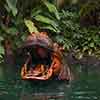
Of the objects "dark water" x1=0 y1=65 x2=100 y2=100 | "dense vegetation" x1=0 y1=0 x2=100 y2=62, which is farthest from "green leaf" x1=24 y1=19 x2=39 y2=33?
"dark water" x1=0 y1=65 x2=100 y2=100

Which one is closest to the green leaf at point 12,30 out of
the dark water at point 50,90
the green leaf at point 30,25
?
the green leaf at point 30,25

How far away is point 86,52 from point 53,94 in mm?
4118

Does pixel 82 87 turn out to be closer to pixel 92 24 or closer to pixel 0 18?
pixel 0 18

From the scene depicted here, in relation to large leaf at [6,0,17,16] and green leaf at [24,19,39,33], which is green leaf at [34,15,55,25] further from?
large leaf at [6,0,17,16]

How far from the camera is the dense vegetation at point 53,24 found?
973cm

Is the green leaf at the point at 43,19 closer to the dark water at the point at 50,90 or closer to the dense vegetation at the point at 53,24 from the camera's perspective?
the dense vegetation at the point at 53,24

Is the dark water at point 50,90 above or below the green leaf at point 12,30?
below

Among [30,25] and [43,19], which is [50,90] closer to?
[30,25]

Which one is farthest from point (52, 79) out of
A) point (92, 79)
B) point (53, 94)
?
point (92, 79)

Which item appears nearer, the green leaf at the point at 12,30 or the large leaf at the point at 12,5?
the large leaf at the point at 12,5

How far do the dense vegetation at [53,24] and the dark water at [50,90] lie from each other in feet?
7.68

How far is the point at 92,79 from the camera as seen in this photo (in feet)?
24.2

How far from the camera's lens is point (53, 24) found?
985cm

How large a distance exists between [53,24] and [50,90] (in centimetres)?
371
